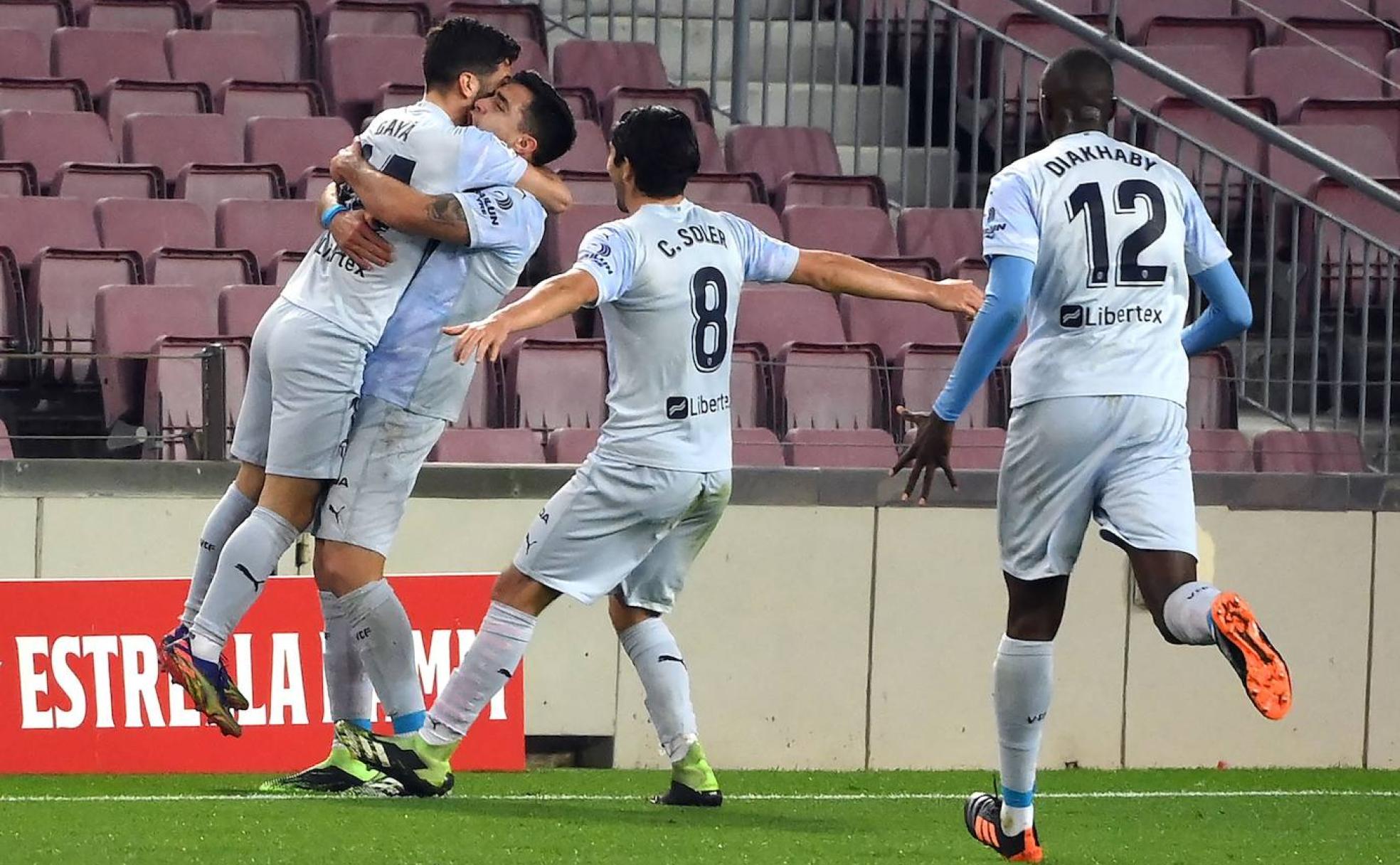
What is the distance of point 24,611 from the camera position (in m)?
7.17

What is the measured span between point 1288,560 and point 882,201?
2.76m

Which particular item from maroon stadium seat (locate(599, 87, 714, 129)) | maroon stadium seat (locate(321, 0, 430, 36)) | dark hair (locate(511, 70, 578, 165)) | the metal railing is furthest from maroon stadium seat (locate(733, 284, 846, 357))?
dark hair (locate(511, 70, 578, 165))

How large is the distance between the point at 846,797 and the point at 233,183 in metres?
4.25

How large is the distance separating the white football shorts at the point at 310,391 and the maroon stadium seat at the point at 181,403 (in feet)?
5.91

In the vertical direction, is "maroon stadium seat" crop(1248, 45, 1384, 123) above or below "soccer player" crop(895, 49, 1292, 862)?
above

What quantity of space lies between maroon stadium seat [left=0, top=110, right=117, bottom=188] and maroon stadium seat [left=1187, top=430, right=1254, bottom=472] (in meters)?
4.83

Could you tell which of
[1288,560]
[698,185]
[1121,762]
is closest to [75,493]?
[698,185]

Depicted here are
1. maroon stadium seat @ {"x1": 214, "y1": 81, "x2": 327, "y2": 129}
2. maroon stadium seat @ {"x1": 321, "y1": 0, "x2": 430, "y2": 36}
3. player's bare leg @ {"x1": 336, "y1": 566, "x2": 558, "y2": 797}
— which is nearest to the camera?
player's bare leg @ {"x1": 336, "y1": 566, "x2": 558, "y2": 797}

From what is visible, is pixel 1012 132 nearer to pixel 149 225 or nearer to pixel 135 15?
pixel 149 225

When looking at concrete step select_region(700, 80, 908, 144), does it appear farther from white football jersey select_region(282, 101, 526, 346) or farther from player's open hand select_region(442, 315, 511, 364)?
player's open hand select_region(442, 315, 511, 364)

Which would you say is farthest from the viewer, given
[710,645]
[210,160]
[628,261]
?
[210,160]

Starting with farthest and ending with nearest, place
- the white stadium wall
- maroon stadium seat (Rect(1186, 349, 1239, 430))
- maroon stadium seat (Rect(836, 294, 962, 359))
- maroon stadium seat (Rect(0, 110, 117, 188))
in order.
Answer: maroon stadium seat (Rect(0, 110, 117, 188)) → maroon stadium seat (Rect(836, 294, 962, 359)) → maroon stadium seat (Rect(1186, 349, 1239, 430)) → the white stadium wall

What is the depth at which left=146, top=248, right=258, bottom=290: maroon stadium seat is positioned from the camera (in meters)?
8.75

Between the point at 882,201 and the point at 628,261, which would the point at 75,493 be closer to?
the point at 628,261
